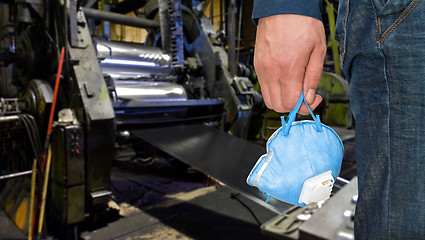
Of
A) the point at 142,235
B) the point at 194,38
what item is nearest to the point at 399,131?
the point at 142,235

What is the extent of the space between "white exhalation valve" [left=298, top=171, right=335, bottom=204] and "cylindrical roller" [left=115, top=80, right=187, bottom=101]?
238cm

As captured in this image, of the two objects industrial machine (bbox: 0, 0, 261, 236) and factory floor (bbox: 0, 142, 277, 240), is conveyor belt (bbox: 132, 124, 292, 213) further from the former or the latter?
factory floor (bbox: 0, 142, 277, 240)

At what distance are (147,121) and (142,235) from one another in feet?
3.12

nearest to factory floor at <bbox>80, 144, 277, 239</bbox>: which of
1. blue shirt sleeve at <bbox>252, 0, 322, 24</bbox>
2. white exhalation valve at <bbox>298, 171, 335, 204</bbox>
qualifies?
white exhalation valve at <bbox>298, 171, 335, 204</bbox>

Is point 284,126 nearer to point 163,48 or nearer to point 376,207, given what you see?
point 376,207

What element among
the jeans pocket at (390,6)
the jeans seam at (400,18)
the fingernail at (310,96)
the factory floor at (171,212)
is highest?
the jeans pocket at (390,6)

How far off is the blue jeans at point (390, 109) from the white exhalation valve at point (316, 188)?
2.6 inches

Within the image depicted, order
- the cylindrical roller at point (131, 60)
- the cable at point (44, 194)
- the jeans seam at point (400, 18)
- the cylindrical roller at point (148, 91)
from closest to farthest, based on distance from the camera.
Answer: the jeans seam at point (400, 18) → the cable at point (44, 194) → the cylindrical roller at point (148, 91) → the cylindrical roller at point (131, 60)

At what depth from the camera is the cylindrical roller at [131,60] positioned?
9.76 feet

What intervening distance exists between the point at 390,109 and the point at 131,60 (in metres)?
2.82

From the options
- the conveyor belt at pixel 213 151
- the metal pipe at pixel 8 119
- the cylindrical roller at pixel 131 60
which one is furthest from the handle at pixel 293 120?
the cylindrical roller at pixel 131 60

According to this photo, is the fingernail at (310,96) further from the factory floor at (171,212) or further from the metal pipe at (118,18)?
the metal pipe at (118,18)

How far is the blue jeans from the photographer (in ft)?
1.69

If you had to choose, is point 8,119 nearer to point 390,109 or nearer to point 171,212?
point 171,212
